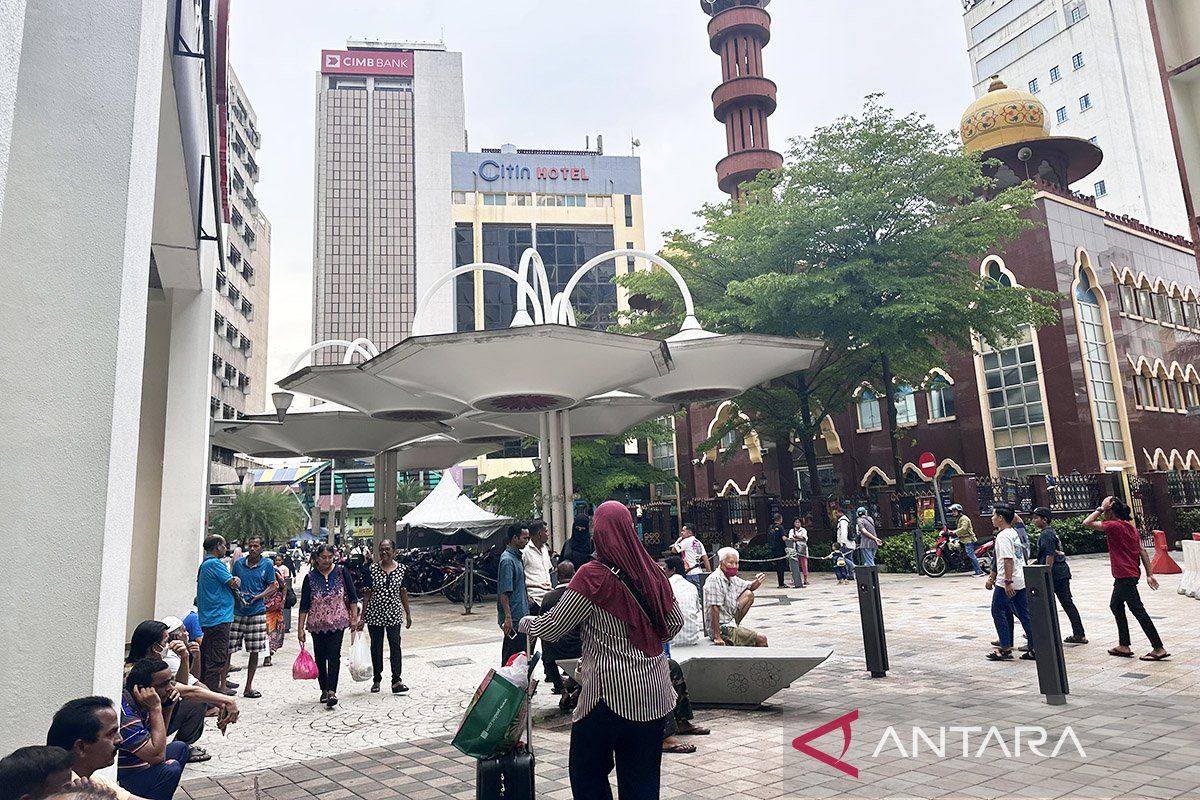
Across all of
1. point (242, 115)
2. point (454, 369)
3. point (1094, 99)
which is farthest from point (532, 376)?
point (1094, 99)

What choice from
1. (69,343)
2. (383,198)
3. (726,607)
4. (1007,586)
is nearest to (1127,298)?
(1007,586)

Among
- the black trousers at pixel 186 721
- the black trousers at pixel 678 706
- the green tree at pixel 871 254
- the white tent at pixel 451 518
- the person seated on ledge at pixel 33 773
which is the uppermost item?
the green tree at pixel 871 254

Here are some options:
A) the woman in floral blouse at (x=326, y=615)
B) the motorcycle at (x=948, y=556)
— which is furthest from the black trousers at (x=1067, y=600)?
the motorcycle at (x=948, y=556)

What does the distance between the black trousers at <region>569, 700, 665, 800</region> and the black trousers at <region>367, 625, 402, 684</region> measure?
18.2 ft

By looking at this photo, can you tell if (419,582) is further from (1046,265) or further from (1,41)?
(1046,265)

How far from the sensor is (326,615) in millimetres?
8047

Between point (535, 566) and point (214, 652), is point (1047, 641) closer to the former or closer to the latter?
point (535, 566)

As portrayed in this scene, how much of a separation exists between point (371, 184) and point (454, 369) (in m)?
63.6

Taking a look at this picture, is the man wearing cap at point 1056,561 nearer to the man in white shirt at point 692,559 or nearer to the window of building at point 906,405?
the man in white shirt at point 692,559

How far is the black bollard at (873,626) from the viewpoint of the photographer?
8.08 m

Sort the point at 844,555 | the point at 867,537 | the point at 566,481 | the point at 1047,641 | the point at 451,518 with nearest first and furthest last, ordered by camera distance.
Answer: the point at 1047,641 → the point at 867,537 → the point at 566,481 → the point at 844,555 → the point at 451,518

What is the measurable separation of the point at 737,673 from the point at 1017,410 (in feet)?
84.5

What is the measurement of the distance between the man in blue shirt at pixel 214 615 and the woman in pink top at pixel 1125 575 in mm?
9009

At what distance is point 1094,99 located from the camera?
55.2 metres
